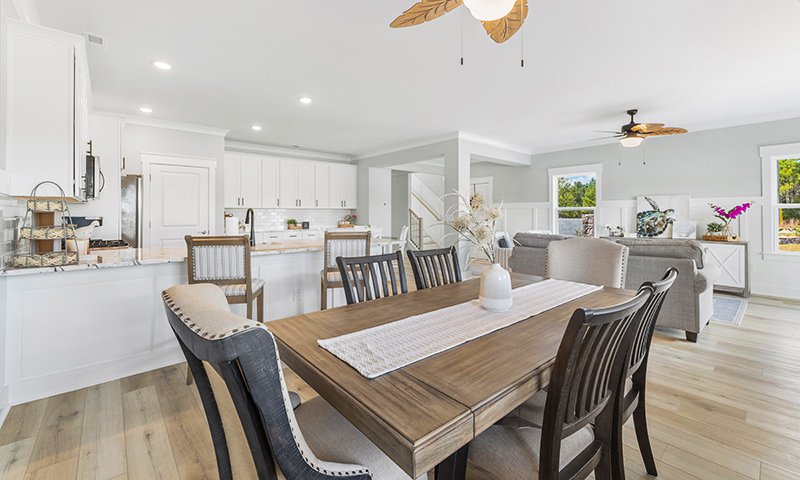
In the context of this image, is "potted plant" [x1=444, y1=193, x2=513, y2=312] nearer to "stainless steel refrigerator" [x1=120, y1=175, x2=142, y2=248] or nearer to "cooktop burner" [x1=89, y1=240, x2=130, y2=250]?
"cooktop burner" [x1=89, y1=240, x2=130, y2=250]

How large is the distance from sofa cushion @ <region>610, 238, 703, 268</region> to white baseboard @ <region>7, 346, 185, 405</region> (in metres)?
4.20

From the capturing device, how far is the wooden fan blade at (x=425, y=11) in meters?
1.69

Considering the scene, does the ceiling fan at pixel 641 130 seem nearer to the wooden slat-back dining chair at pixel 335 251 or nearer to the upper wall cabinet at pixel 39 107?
the wooden slat-back dining chair at pixel 335 251

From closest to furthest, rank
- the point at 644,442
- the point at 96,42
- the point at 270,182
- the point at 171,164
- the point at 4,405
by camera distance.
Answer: the point at 644,442
the point at 4,405
the point at 96,42
the point at 171,164
the point at 270,182

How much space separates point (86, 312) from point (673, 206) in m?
7.45

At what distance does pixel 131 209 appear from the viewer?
464 centimetres

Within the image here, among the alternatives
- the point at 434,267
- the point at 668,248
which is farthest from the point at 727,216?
the point at 434,267

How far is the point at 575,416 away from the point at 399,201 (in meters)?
8.92

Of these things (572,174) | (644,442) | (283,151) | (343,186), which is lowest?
(644,442)

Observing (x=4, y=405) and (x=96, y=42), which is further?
(x=96, y=42)

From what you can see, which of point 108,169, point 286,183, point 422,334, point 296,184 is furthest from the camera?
point 296,184

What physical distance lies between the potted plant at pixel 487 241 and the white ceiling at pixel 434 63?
1.64m

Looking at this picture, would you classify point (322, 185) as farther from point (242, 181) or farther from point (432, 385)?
point (432, 385)

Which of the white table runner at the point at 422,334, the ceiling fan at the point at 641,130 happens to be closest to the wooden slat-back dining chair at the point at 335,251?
the white table runner at the point at 422,334
